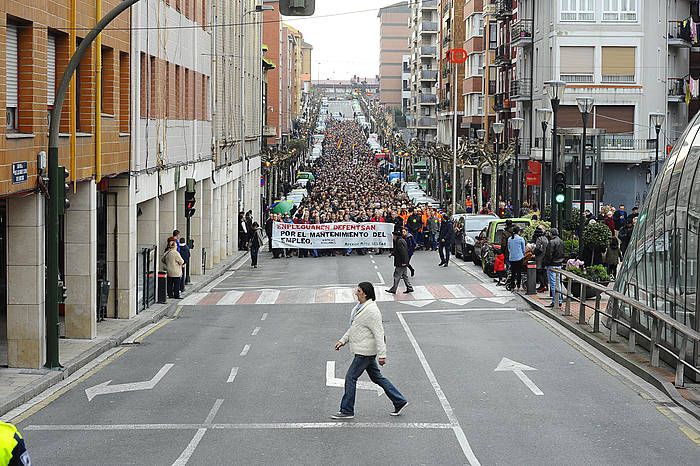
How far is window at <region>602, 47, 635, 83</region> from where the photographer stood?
61.6m

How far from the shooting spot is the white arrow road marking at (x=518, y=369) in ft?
56.9

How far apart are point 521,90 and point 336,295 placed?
135ft

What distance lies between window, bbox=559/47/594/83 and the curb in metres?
37.2

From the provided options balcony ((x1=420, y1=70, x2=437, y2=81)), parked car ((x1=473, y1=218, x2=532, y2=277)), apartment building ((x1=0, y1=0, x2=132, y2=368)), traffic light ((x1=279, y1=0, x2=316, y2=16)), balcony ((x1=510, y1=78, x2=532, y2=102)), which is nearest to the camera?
traffic light ((x1=279, y1=0, x2=316, y2=16))

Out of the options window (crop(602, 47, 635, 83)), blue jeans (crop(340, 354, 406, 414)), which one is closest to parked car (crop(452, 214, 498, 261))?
window (crop(602, 47, 635, 83))

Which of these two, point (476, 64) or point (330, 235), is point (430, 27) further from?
point (330, 235)

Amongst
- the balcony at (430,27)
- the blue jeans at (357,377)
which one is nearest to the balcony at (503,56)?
the blue jeans at (357,377)

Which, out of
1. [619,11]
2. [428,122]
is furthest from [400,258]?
[428,122]

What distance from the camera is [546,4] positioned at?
64625mm

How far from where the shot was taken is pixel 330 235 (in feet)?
160

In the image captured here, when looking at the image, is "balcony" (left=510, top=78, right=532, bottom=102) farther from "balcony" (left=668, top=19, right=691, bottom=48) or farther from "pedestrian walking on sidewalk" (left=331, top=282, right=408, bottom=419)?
"pedestrian walking on sidewalk" (left=331, top=282, right=408, bottom=419)

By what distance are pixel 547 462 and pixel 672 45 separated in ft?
180

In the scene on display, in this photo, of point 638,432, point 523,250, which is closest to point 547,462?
point 638,432

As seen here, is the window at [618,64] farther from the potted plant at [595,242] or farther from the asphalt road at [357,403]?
the asphalt road at [357,403]
